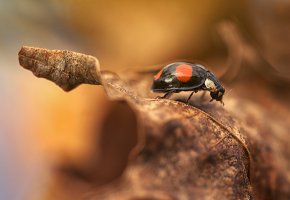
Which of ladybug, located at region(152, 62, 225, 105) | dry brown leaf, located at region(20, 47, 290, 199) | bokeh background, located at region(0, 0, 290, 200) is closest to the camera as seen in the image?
dry brown leaf, located at region(20, 47, 290, 199)

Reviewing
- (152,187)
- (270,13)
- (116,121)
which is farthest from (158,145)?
(270,13)

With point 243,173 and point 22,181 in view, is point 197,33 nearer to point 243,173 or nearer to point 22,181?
point 22,181

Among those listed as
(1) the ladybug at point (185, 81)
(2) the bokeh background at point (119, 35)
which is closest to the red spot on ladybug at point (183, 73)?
(1) the ladybug at point (185, 81)

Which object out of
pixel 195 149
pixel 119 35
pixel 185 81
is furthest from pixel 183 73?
pixel 119 35

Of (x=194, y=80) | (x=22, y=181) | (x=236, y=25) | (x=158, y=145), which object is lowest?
(x=22, y=181)

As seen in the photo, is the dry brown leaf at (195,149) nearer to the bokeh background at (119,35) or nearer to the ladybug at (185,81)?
the ladybug at (185,81)

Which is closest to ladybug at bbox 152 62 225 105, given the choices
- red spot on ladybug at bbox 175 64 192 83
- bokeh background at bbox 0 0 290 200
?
red spot on ladybug at bbox 175 64 192 83

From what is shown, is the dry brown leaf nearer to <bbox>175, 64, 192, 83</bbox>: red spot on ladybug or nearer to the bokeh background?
<bbox>175, 64, 192, 83</bbox>: red spot on ladybug
